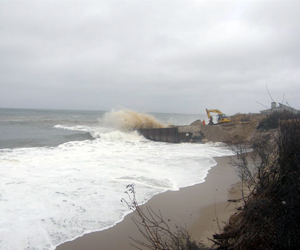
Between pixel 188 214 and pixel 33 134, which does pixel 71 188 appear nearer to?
pixel 188 214

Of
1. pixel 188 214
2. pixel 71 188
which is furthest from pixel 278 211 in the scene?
pixel 71 188

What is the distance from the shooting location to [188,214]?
6.13 m

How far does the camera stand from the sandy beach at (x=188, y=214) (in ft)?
15.9

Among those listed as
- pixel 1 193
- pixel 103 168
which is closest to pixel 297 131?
pixel 1 193

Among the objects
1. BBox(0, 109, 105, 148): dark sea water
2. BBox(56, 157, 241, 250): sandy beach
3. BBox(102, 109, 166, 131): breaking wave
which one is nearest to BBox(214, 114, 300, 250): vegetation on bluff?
BBox(56, 157, 241, 250): sandy beach

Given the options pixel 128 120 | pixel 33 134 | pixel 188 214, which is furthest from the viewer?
pixel 128 120

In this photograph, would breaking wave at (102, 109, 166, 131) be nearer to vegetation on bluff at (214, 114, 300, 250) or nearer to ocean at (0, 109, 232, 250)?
ocean at (0, 109, 232, 250)

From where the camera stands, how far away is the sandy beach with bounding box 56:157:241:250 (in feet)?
15.9

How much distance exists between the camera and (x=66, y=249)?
4617 mm

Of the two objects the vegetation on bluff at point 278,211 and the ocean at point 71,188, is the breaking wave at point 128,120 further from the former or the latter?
the vegetation on bluff at point 278,211

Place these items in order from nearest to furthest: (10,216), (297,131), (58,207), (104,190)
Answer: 1. (297,131)
2. (10,216)
3. (58,207)
4. (104,190)

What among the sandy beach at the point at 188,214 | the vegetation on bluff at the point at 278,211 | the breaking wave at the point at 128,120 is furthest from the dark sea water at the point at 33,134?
the vegetation on bluff at the point at 278,211

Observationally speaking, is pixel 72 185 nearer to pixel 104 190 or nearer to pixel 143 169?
pixel 104 190

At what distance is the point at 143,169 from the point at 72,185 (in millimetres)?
3451
